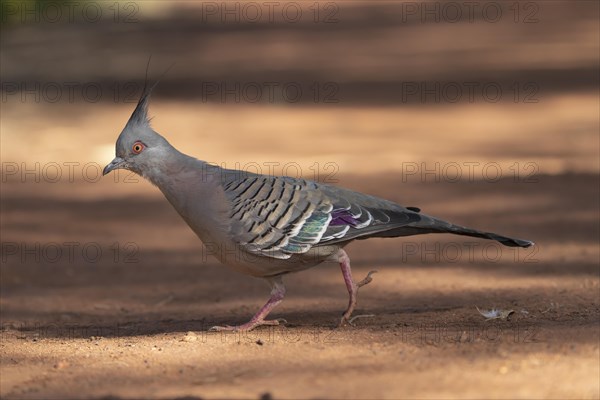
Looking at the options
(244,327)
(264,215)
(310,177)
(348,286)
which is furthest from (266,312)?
(310,177)

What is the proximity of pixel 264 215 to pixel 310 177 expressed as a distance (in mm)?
6995

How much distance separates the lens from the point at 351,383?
5023 mm

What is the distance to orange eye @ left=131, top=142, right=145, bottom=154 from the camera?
6.80 m

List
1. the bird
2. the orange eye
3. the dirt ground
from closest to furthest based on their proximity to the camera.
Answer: the dirt ground, the bird, the orange eye

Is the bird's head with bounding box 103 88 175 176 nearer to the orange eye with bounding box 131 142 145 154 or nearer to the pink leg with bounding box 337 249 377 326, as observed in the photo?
the orange eye with bounding box 131 142 145 154

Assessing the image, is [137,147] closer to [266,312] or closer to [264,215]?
[264,215]

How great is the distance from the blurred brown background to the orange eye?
4.25 ft

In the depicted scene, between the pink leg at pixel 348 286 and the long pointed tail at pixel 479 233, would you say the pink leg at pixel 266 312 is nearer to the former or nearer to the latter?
the pink leg at pixel 348 286

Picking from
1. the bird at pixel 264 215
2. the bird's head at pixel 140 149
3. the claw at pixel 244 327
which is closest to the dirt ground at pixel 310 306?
the claw at pixel 244 327

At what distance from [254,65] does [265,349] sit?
70.4 ft

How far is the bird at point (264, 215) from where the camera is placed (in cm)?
653

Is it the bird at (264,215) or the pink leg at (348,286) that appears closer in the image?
the bird at (264,215)


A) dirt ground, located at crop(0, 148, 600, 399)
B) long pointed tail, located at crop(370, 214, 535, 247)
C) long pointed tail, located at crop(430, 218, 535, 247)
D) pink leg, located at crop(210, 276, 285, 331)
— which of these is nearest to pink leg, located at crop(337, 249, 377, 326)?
dirt ground, located at crop(0, 148, 600, 399)

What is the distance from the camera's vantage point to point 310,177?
1355cm
